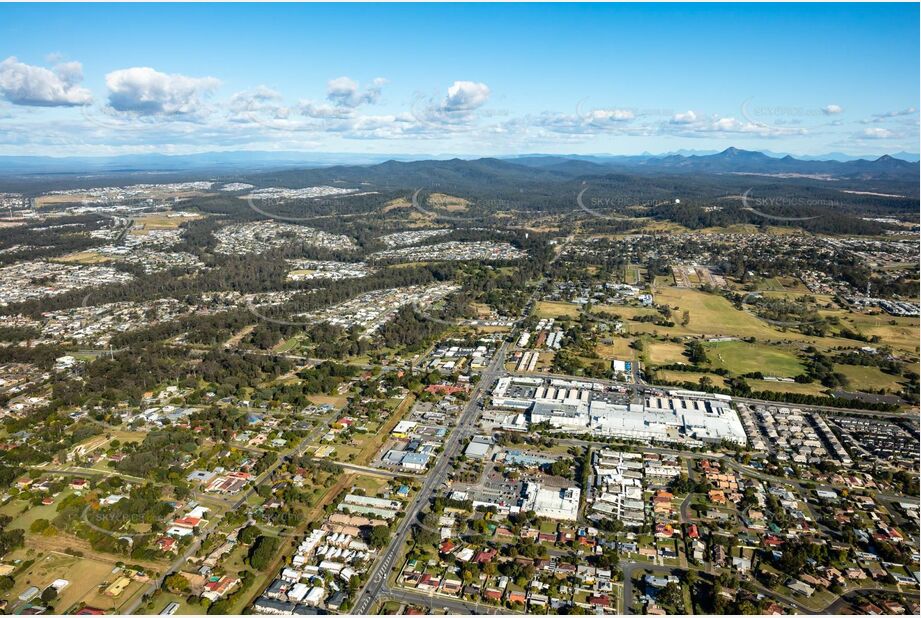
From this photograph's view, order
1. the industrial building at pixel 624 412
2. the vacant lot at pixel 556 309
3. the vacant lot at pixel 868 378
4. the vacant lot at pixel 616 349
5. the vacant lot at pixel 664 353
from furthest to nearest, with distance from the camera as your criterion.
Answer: the vacant lot at pixel 556 309 < the vacant lot at pixel 616 349 < the vacant lot at pixel 664 353 < the vacant lot at pixel 868 378 < the industrial building at pixel 624 412

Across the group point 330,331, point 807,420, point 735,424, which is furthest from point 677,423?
point 330,331

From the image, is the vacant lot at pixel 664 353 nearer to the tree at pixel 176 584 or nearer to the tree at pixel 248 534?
the tree at pixel 248 534

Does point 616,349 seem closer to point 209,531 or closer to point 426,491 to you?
point 426,491

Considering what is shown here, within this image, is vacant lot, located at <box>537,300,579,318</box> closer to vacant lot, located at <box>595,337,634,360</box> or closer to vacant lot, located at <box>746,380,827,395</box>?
vacant lot, located at <box>595,337,634,360</box>

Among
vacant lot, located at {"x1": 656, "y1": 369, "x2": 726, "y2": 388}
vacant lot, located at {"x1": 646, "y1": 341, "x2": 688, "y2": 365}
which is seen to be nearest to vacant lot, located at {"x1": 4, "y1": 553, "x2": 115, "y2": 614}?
vacant lot, located at {"x1": 656, "y1": 369, "x2": 726, "y2": 388}

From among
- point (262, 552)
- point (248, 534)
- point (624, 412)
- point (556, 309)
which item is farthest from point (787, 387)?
point (248, 534)

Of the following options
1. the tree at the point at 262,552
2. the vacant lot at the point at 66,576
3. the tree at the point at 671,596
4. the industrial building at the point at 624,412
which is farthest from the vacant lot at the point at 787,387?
the vacant lot at the point at 66,576
